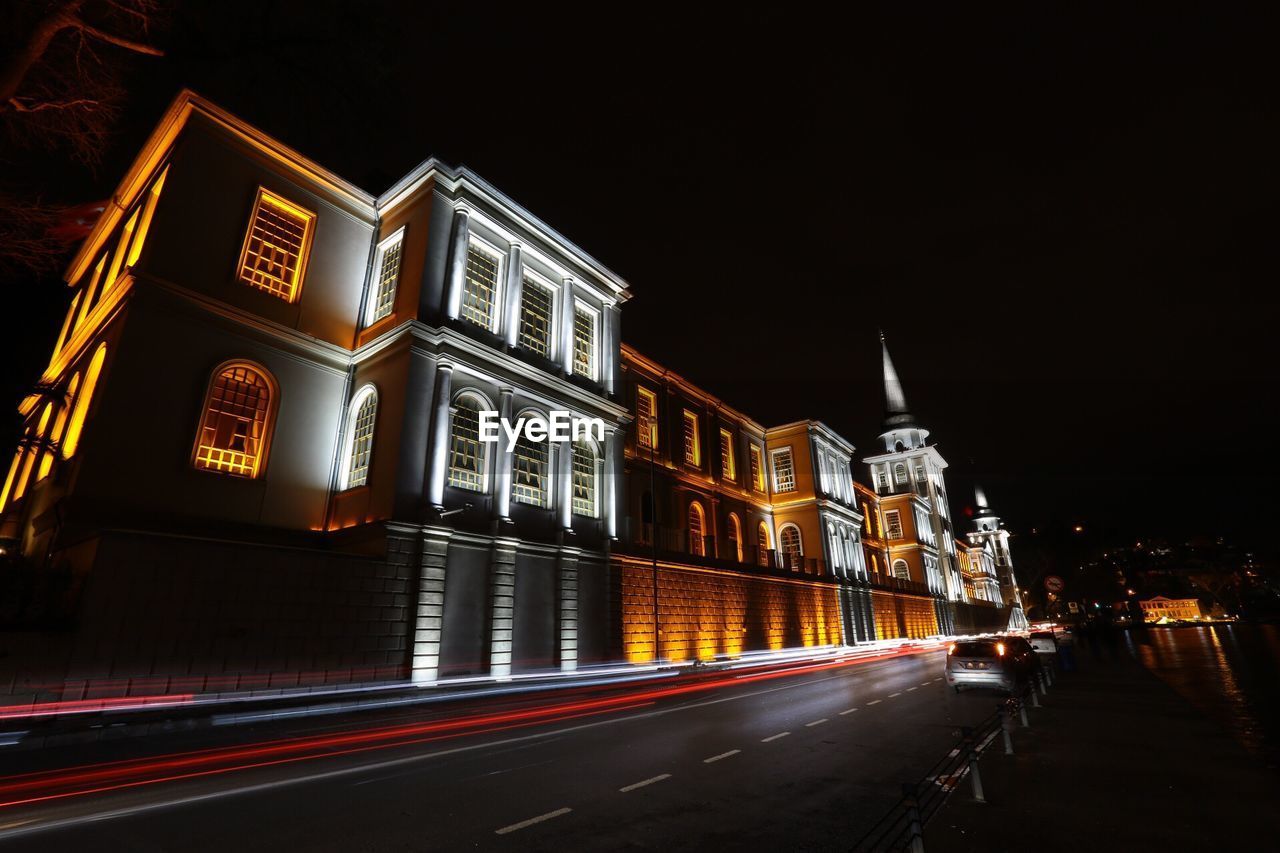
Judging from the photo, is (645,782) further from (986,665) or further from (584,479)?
(584,479)

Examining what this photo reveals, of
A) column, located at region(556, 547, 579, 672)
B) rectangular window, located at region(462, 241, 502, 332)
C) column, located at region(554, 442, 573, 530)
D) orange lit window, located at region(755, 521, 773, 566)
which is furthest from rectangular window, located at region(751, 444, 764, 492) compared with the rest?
rectangular window, located at region(462, 241, 502, 332)

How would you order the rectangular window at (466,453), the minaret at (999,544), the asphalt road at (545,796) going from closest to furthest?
the asphalt road at (545,796) < the rectangular window at (466,453) < the minaret at (999,544)

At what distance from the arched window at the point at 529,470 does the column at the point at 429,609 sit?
3.96 m

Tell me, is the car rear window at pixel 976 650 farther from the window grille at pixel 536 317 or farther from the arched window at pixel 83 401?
the arched window at pixel 83 401

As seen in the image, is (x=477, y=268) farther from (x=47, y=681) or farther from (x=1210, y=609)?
(x=1210, y=609)

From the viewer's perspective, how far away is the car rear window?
615 inches

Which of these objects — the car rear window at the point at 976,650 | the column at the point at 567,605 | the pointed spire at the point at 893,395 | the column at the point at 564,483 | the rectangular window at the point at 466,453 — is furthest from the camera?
the pointed spire at the point at 893,395

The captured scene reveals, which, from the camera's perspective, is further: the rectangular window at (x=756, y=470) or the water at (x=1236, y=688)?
the rectangular window at (x=756, y=470)

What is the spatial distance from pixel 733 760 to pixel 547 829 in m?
3.74

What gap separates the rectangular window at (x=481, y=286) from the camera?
22438 mm

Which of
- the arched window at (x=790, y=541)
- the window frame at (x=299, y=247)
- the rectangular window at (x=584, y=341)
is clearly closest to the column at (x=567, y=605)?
the rectangular window at (x=584, y=341)

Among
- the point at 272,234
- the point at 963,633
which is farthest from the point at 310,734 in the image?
the point at 963,633

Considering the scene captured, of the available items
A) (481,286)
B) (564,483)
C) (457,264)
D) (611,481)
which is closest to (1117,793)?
(564,483)

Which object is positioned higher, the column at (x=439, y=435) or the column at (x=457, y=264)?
the column at (x=457, y=264)
